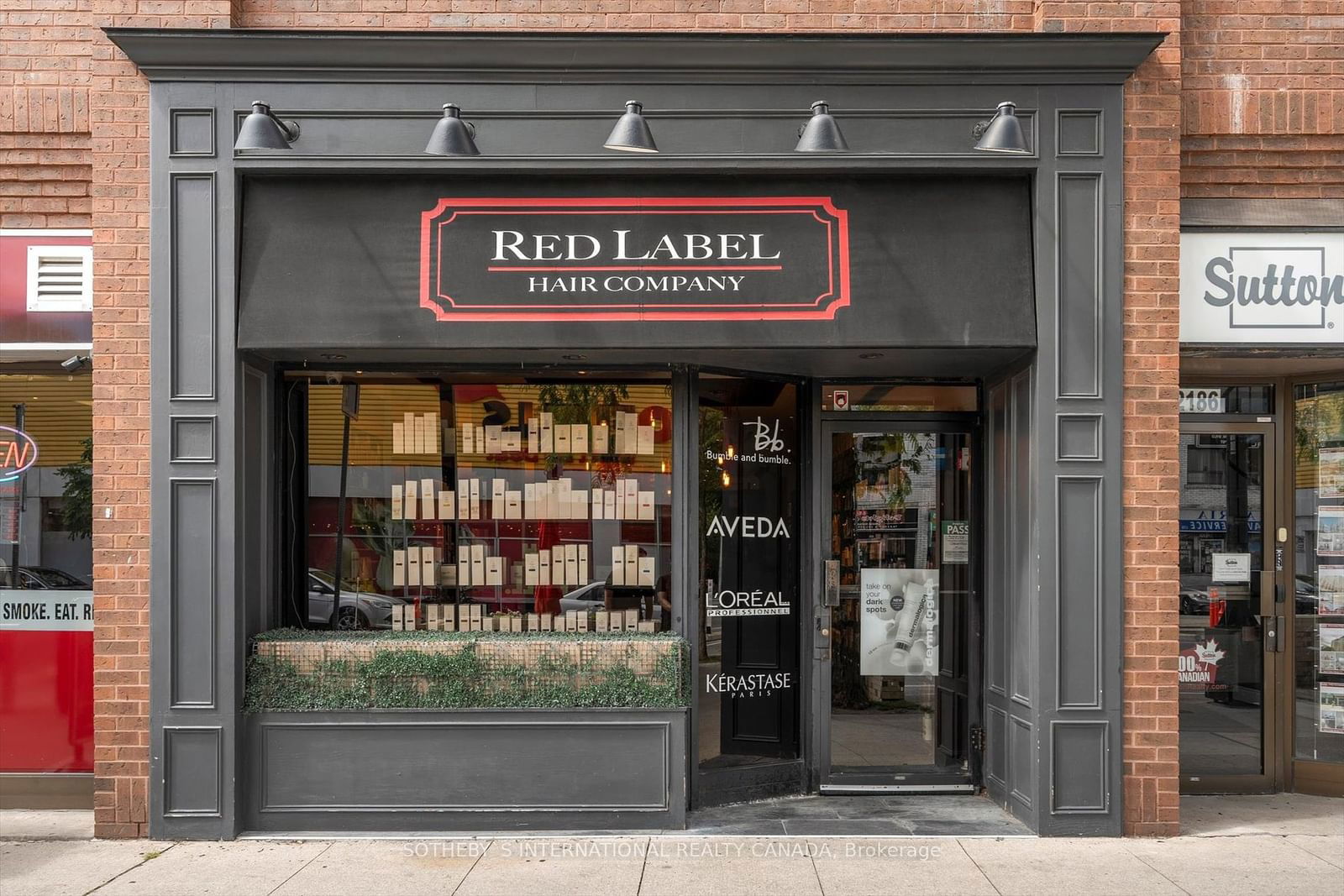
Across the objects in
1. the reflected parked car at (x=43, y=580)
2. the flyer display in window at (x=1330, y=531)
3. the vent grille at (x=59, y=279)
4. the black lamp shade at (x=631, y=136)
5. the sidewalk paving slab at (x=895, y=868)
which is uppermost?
the black lamp shade at (x=631, y=136)

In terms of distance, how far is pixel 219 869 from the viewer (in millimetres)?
5395

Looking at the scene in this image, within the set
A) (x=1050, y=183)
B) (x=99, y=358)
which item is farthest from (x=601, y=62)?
(x=99, y=358)

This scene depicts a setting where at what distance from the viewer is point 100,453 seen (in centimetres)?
596

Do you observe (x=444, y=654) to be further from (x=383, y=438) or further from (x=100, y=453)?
(x=100, y=453)

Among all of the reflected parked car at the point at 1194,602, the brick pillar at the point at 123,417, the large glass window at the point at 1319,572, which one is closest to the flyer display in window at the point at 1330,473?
the large glass window at the point at 1319,572

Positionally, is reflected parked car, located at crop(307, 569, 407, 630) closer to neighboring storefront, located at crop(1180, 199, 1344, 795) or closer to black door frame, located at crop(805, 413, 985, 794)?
black door frame, located at crop(805, 413, 985, 794)

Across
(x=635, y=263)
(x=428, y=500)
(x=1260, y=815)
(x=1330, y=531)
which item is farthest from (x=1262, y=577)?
(x=428, y=500)

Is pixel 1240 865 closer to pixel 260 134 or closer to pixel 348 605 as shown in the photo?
pixel 348 605

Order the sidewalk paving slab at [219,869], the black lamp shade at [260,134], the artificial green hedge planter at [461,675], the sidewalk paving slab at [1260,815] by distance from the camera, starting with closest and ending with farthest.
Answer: the sidewalk paving slab at [219,869]
the black lamp shade at [260,134]
the artificial green hedge planter at [461,675]
the sidewalk paving slab at [1260,815]

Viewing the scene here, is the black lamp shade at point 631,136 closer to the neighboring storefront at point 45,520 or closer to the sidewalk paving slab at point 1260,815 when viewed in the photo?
the neighboring storefront at point 45,520

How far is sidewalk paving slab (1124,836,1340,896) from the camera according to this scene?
17.0 feet

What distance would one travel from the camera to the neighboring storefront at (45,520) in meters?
6.35

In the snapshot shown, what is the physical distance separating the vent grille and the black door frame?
4864 millimetres

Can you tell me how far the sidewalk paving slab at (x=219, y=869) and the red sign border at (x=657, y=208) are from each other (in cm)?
316
